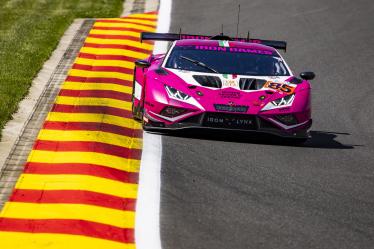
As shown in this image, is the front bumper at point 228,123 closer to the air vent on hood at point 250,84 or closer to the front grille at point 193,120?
the front grille at point 193,120

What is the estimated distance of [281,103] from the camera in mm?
12484

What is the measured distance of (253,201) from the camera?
977 cm

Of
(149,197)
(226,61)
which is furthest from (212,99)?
(149,197)

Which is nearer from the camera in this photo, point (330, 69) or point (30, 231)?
point (30, 231)

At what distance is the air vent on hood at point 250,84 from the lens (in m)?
12.7

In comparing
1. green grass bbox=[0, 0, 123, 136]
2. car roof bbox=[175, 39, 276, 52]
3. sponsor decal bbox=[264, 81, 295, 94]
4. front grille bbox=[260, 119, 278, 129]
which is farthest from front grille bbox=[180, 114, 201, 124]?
green grass bbox=[0, 0, 123, 136]

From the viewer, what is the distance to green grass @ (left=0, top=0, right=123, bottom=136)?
15750mm

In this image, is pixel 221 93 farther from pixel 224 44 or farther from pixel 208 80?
pixel 224 44

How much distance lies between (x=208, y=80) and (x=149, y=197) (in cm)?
332

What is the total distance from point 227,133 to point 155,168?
4.75 feet

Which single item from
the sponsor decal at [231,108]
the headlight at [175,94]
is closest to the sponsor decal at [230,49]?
the headlight at [175,94]

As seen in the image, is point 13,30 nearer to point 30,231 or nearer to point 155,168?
point 155,168

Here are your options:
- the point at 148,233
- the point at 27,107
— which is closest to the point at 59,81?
the point at 27,107

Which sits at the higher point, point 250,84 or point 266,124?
point 250,84
